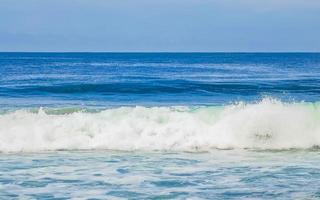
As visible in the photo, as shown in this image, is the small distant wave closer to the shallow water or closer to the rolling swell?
the shallow water

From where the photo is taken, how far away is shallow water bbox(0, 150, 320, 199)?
9.56m

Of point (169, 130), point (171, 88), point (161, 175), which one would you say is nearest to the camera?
point (161, 175)

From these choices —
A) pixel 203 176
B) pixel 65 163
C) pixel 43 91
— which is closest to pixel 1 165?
pixel 65 163

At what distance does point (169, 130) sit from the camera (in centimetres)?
1531

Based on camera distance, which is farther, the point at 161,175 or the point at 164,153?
the point at 164,153

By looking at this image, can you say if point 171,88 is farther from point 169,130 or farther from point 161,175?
point 161,175

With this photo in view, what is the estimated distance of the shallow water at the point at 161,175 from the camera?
9.56m

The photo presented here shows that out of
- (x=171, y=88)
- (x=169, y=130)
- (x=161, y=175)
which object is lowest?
(x=161, y=175)

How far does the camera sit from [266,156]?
43.3 feet

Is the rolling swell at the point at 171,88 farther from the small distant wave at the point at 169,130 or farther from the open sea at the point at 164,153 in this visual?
the small distant wave at the point at 169,130

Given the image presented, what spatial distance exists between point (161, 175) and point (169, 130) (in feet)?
14.6

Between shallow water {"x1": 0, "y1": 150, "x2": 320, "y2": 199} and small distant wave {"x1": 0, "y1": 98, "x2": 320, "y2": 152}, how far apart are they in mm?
875

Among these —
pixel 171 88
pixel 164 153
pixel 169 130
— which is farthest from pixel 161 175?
pixel 171 88

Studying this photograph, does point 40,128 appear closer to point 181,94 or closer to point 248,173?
point 248,173
